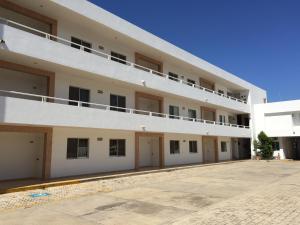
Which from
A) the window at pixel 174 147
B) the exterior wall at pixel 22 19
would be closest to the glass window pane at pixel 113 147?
the window at pixel 174 147

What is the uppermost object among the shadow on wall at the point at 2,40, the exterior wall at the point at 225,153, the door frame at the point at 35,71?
the shadow on wall at the point at 2,40

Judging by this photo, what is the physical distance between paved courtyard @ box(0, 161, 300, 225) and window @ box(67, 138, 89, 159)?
11.4ft

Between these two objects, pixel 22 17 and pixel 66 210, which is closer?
pixel 66 210

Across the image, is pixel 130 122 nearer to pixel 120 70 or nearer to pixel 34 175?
pixel 120 70

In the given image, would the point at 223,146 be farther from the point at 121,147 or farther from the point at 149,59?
the point at 121,147

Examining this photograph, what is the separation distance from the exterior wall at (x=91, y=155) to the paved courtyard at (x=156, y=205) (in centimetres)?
283

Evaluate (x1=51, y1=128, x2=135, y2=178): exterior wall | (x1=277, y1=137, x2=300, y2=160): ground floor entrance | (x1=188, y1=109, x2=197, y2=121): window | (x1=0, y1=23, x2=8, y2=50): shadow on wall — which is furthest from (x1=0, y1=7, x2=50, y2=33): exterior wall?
(x1=277, y1=137, x2=300, y2=160): ground floor entrance

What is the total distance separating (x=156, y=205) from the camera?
10.9 meters

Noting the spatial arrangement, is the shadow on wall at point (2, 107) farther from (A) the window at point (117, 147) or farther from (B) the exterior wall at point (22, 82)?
(A) the window at point (117, 147)

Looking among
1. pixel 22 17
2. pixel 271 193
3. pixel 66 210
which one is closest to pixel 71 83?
pixel 22 17

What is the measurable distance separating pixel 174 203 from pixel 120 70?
457 inches

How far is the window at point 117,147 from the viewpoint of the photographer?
2148cm

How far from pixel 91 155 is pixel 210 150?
1919cm

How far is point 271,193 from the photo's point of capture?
1284 cm
